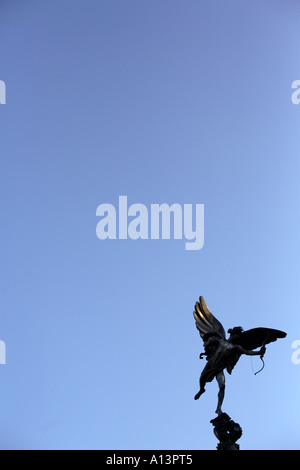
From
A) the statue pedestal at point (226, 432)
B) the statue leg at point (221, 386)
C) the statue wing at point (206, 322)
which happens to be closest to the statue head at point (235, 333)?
the statue wing at point (206, 322)

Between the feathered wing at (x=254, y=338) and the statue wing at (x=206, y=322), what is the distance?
0.62 metres

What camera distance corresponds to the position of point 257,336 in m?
19.2

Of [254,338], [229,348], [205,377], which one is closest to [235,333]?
[229,348]

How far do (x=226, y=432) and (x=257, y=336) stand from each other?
277 cm

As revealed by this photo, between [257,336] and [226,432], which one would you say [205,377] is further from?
[226,432]

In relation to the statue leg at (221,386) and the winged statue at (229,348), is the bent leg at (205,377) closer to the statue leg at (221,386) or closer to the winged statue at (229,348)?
the winged statue at (229,348)

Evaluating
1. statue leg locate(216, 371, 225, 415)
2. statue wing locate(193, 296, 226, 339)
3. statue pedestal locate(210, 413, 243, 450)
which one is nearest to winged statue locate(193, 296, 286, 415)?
statue leg locate(216, 371, 225, 415)

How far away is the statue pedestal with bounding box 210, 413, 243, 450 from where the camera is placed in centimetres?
1734

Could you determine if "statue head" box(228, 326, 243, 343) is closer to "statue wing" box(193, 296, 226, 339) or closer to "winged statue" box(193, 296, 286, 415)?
"winged statue" box(193, 296, 286, 415)

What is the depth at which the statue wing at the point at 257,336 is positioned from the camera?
19141mm

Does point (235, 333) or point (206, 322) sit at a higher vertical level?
point (206, 322)
